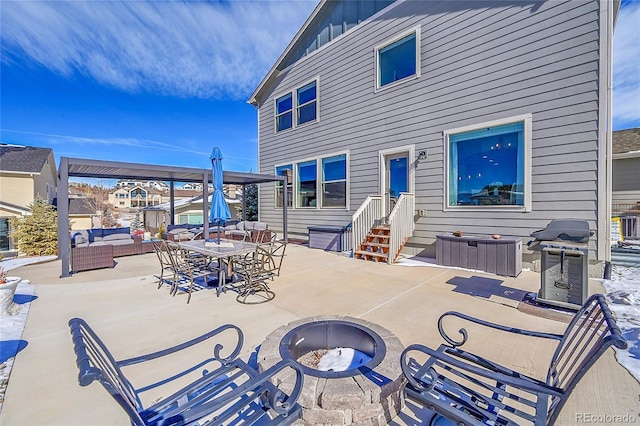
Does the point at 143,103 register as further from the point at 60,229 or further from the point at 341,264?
the point at 341,264

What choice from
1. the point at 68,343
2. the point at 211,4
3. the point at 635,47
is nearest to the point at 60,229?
the point at 68,343

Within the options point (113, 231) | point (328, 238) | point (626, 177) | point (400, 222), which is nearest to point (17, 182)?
point (113, 231)

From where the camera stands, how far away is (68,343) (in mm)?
2951

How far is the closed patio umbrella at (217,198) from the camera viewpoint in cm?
572

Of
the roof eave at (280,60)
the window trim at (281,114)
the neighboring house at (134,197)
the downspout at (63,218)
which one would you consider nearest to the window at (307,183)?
the window trim at (281,114)

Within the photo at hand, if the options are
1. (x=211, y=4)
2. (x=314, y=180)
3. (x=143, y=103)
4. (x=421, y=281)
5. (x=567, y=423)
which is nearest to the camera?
(x=567, y=423)

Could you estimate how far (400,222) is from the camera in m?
6.87

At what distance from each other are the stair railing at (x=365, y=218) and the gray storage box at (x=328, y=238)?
1.05 meters

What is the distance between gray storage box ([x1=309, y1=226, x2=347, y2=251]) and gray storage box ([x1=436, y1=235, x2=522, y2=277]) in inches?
116

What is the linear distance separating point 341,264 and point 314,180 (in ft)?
14.1

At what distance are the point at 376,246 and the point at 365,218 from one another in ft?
3.01

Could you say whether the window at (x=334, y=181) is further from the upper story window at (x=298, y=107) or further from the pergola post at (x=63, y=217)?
the pergola post at (x=63, y=217)

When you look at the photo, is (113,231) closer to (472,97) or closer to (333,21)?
(333,21)

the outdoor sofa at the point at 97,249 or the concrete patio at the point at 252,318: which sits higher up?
the outdoor sofa at the point at 97,249
